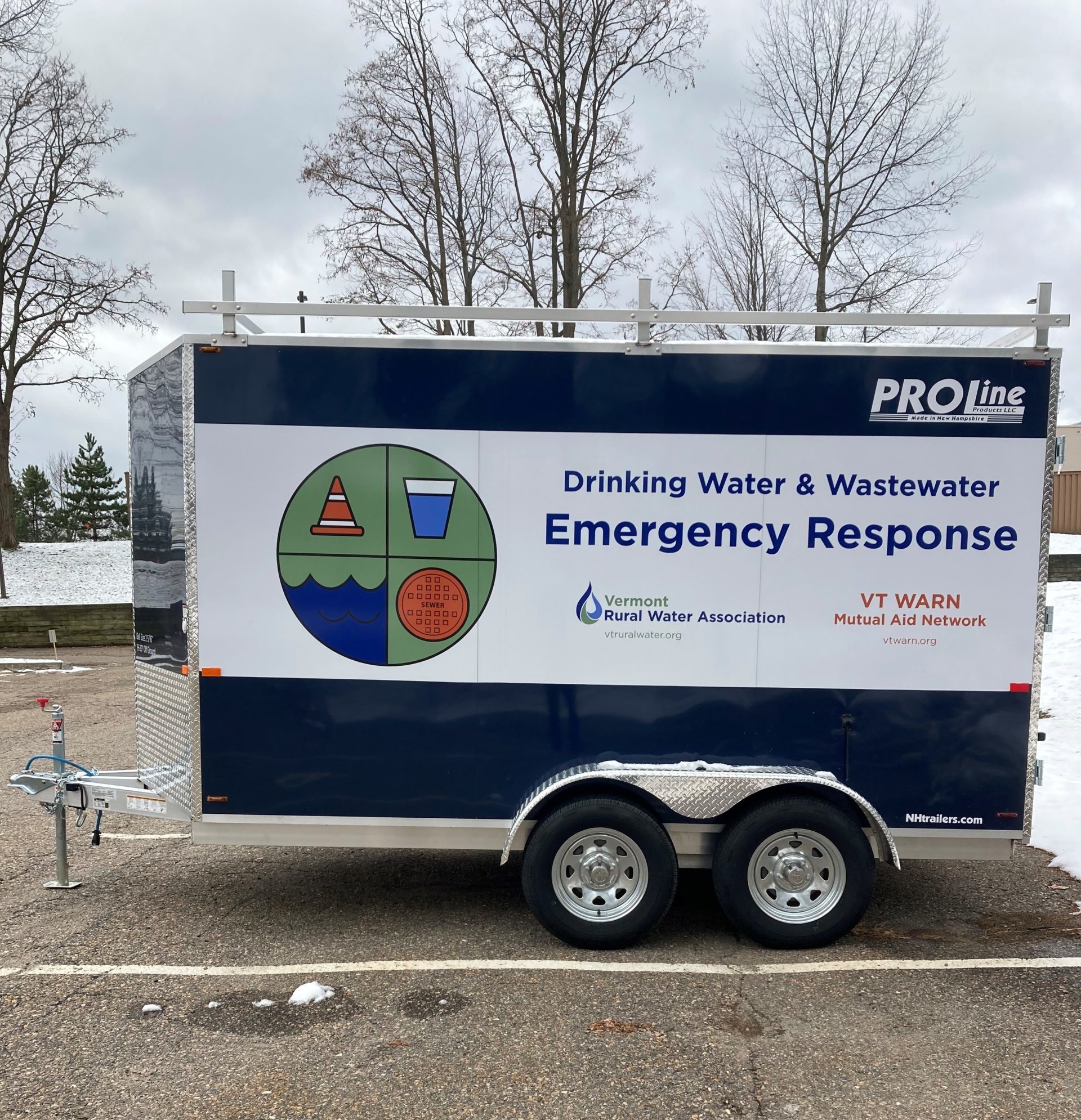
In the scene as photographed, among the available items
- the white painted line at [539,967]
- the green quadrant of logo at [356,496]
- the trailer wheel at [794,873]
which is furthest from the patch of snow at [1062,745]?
the green quadrant of logo at [356,496]

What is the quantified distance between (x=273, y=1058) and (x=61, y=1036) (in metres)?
0.89

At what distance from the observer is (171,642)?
421cm

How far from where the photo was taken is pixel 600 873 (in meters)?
3.93

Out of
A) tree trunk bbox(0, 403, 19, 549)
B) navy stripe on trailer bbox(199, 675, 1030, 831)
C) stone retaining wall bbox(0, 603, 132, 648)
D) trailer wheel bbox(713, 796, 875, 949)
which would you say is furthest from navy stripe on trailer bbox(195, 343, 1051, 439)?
tree trunk bbox(0, 403, 19, 549)

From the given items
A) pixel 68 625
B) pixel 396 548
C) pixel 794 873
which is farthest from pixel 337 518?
pixel 68 625

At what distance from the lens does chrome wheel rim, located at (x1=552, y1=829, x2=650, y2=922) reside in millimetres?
3910

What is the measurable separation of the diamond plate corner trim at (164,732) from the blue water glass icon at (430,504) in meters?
1.41

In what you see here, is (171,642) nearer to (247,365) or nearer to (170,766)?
(170,766)

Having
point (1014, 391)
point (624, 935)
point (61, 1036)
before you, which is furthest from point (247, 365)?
point (1014, 391)

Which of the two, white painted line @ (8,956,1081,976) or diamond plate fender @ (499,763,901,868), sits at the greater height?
diamond plate fender @ (499,763,901,868)

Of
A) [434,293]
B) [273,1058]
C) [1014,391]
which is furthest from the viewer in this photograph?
[434,293]

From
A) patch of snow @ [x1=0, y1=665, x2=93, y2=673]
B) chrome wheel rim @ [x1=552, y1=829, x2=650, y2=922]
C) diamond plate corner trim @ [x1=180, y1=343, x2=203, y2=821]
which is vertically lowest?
patch of snow @ [x1=0, y1=665, x2=93, y2=673]

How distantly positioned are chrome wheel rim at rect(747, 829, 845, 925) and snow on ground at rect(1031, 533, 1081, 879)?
215cm

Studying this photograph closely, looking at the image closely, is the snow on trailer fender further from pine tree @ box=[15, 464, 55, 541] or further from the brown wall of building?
pine tree @ box=[15, 464, 55, 541]
